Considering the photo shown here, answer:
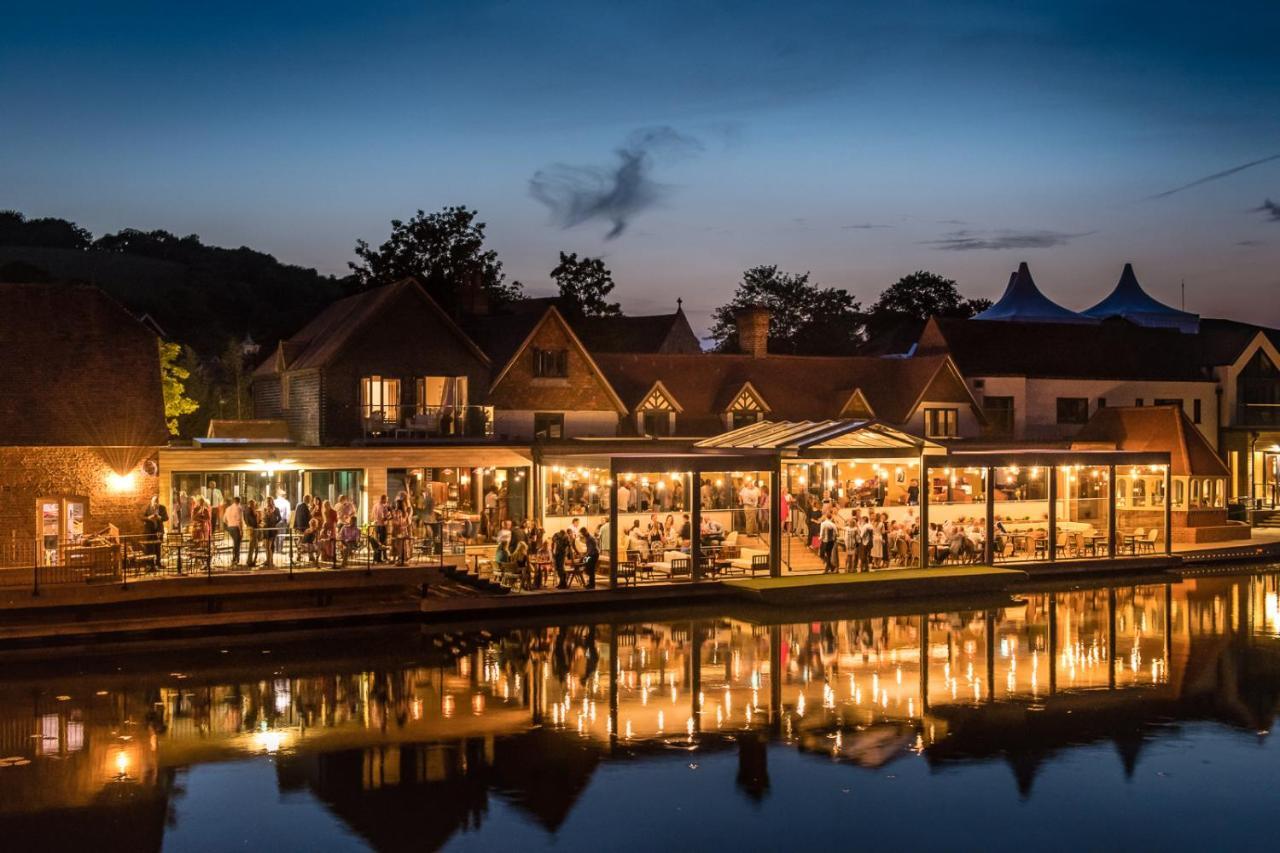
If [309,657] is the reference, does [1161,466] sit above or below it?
above

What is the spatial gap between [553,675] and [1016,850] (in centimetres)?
1034

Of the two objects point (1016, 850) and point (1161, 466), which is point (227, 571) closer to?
point (1016, 850)

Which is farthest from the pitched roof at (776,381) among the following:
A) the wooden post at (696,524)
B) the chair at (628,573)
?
the chair at (628,573)

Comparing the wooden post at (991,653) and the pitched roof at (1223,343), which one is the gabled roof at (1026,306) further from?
the wooden post at (991,653)

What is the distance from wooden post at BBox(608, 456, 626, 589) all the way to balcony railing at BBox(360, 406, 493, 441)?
716 cm

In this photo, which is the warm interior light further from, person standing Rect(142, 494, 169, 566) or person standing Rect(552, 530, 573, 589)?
person standing Rect(552, 530, 573, 589)

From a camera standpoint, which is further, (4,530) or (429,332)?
(429,332)

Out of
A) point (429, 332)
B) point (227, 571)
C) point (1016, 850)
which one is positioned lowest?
point (1016, 850)

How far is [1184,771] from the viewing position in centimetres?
1836

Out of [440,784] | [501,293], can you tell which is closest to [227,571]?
[440,784]

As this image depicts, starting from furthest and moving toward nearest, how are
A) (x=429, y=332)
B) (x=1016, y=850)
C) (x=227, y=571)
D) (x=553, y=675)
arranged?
(x=429, y=332) → (x=227, y=571) → (x=553, y=675) → (x=1016, y=850)

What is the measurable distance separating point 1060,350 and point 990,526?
18.6 m

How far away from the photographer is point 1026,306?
72.1m

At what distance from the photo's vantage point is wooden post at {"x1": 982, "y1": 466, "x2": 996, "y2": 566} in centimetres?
3756
